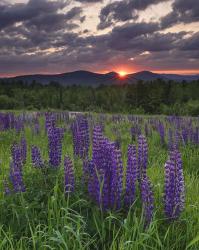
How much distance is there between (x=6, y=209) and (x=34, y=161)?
100 centimetres

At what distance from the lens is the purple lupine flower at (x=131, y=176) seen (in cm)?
432

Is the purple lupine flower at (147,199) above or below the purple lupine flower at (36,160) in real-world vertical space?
below

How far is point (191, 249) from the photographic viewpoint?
4.05 m

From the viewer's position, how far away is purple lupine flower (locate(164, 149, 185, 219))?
413cm

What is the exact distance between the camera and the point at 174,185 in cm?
414

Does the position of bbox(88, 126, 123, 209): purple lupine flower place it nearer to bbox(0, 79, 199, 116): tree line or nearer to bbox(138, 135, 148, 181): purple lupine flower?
bbox(138, 135, 148, 181): purple lupine flower

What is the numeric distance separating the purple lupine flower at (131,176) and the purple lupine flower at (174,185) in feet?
1.19

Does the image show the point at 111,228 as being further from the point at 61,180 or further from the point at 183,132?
the point at 183,132

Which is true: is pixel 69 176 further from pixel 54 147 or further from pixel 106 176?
pixel 54 147

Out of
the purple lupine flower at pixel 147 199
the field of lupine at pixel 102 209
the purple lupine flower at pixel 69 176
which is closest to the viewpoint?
the field of lupine at pixel 102 209

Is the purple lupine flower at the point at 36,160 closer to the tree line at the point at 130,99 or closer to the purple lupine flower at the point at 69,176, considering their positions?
the purple lupine flower at the point at 69,176

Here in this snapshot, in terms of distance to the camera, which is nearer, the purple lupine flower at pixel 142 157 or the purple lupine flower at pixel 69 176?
the purple lupine flower at pixel 69 176

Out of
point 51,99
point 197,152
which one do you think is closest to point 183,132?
point 197,152

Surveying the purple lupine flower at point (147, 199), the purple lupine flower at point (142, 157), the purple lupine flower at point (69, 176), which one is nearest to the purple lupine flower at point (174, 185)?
the purple lupine flower at point (147, 199)
